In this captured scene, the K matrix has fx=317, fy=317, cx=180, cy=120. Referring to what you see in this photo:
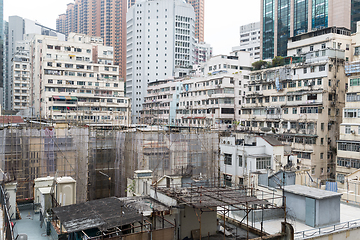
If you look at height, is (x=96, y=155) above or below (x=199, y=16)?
below

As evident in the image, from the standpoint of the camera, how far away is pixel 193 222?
12.4m

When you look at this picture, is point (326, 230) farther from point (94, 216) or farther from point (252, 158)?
point (252, 158)

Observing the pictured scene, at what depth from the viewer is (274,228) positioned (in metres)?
14.3

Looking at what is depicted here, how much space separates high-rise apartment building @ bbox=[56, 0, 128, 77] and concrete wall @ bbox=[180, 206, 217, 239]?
12140cm

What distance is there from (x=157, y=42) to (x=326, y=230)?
88.9 metres

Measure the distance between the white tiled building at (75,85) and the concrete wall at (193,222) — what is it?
44185 millimetres

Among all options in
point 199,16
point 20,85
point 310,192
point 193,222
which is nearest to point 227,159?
point 310,192

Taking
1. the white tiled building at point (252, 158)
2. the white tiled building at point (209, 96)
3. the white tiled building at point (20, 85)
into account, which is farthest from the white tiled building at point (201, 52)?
the white tiled building at point (252, 158)

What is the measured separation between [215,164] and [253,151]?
4.85m

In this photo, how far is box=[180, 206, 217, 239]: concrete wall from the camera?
39.7ft

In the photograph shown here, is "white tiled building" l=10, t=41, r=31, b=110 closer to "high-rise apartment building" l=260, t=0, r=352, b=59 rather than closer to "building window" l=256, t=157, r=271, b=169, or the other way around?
"high-rise apartment building" l=260, t=0, r=352, b=59

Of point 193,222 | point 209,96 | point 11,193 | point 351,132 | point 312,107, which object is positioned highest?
point 209,96

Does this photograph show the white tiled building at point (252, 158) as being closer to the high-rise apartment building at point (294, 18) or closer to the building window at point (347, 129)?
the building window at point (347, 129)

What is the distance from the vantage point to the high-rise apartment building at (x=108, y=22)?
131 metres
